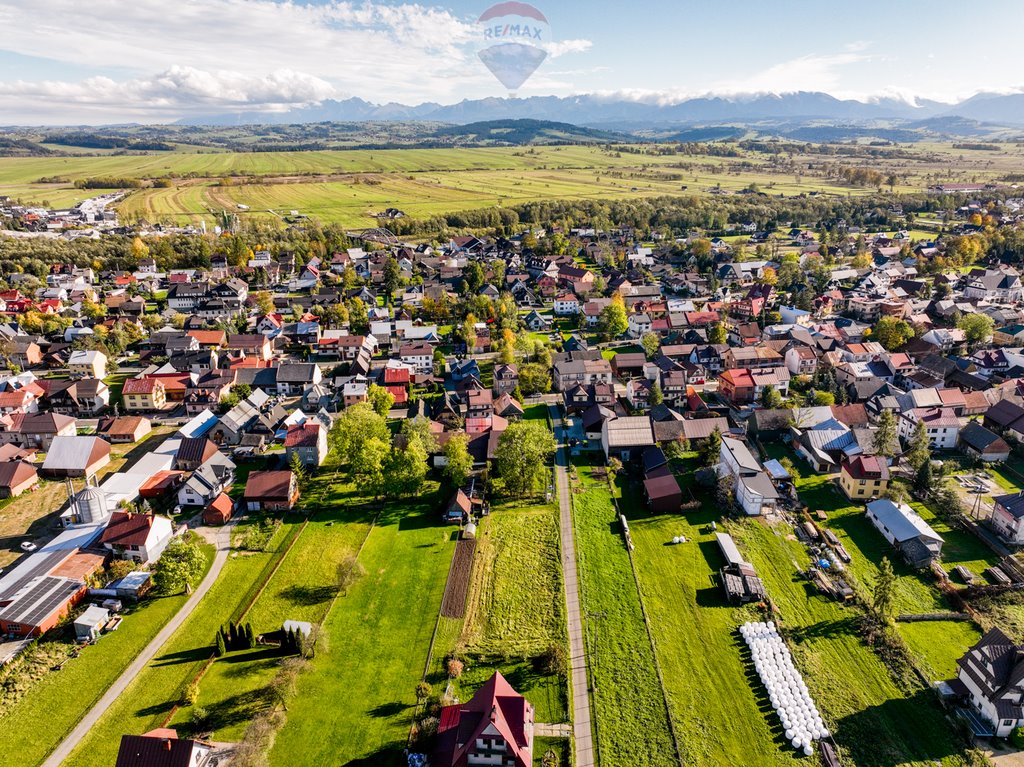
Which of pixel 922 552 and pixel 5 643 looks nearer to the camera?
pixel 5 643

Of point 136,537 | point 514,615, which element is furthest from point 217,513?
point 514,615

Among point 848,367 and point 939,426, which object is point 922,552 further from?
point 848,367

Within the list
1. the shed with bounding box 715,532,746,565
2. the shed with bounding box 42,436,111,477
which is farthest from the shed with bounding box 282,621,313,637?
the shed with bounding box 42,436,111,477

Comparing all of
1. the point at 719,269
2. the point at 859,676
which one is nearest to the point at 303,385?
the point at 859,676

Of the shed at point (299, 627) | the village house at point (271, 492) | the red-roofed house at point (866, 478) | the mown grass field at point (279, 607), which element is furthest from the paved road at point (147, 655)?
the red-roofed house at point (866, 478)

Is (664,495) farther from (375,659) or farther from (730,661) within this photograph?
(375,659)

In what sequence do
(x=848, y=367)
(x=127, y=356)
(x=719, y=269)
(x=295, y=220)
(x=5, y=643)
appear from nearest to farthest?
(x=5, y=643)
(x=848, y=367)
(x=127, y=356)
(x=719, y=269)
(x=295, y=220)
